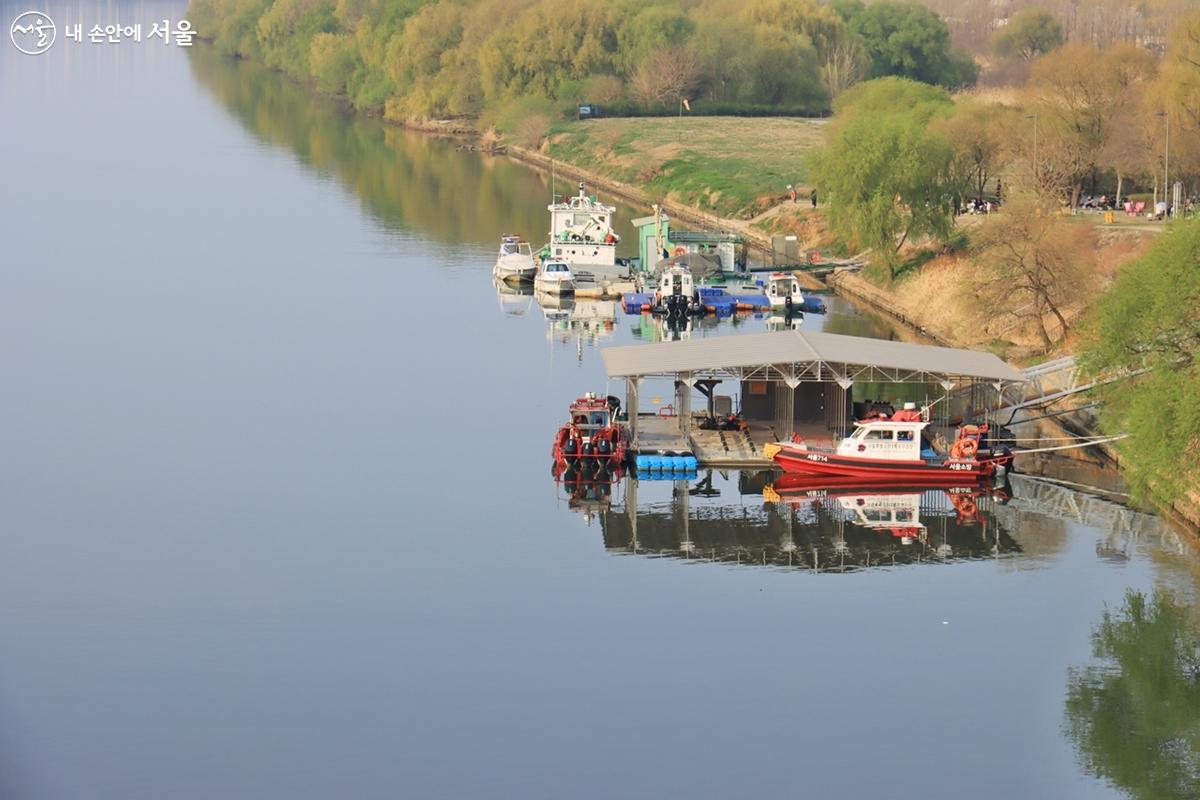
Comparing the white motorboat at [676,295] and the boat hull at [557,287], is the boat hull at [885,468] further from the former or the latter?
the boat hull at [557,287]

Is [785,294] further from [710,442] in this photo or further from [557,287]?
[710,442]

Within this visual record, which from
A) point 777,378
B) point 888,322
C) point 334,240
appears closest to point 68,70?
point 334,240

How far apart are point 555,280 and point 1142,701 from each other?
136 ft

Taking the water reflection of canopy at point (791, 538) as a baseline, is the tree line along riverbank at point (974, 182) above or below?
above

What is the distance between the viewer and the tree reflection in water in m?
31.0

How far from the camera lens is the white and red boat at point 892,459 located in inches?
1820

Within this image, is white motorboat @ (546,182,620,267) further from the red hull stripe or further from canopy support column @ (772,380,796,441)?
the red hull stripe

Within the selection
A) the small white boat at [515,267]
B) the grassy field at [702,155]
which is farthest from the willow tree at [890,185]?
the grassy field at [702,155]

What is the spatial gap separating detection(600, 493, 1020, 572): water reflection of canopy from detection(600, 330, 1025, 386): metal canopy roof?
3543mm

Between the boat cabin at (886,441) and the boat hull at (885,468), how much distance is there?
0.14 meters

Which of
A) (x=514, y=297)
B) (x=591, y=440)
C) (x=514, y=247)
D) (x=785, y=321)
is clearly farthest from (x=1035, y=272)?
(x=514, y=247)

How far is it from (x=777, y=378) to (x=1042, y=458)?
6492 mm

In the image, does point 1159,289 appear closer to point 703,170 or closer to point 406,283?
point 406,283

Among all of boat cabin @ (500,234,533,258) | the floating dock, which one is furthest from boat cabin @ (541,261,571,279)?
the floating dock
